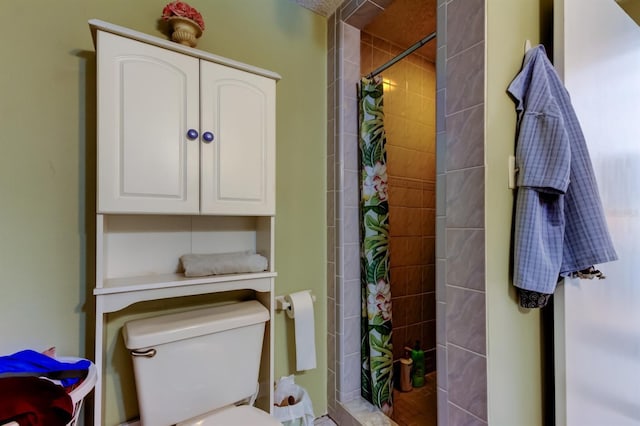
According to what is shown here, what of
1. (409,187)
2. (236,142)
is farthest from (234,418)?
(409,187)

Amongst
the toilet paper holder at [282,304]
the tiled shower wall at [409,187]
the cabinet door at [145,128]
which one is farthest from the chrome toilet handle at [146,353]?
the tiled shower wall at [409,187]

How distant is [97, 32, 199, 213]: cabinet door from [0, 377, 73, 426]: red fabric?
0.47 m

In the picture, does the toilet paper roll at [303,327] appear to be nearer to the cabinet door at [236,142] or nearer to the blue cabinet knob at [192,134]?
the cabinet door at [236,142]

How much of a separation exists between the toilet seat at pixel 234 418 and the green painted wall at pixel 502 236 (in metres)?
0.75

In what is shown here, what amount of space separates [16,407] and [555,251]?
1.47m

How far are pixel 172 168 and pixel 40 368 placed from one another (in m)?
0.67

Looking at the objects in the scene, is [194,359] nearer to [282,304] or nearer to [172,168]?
[282,304]

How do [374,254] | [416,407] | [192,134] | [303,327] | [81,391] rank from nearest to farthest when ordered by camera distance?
[81,391]
[192,134]
[303,327]
[374,254]
[416,407]

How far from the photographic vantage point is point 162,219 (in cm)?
118

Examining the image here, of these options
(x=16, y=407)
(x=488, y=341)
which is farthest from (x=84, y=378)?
(x=488, y=341)

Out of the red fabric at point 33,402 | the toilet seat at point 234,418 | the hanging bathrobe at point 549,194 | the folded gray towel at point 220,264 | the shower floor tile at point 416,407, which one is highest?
the hanging bathrobe at point 549,194

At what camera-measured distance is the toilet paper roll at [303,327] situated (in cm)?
140

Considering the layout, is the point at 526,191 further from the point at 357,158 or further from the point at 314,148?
the point at 314,148

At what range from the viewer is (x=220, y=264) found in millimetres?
1115
